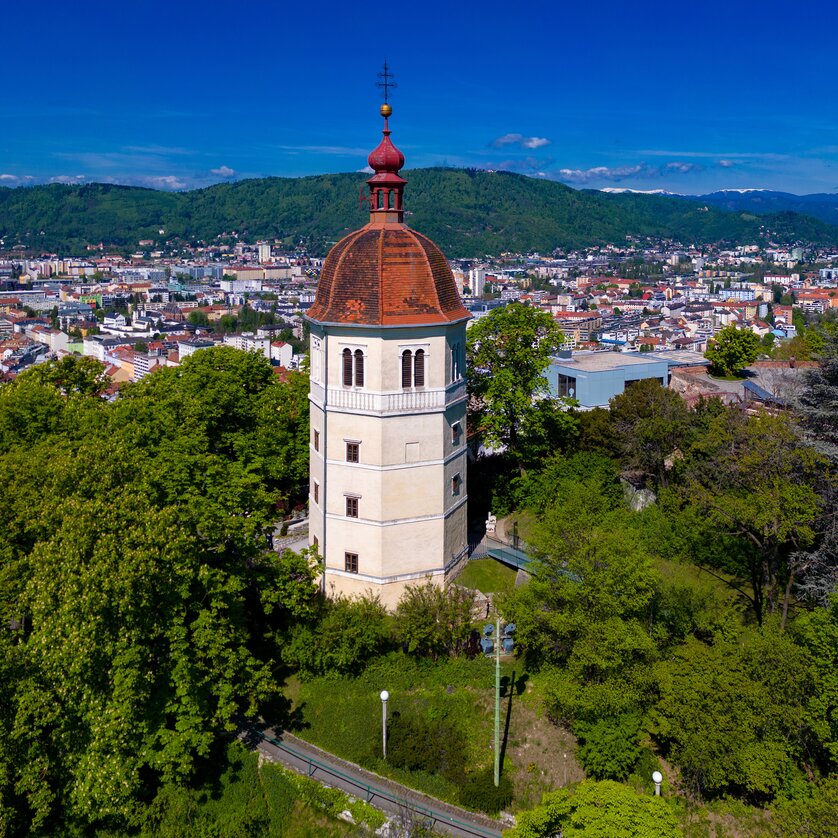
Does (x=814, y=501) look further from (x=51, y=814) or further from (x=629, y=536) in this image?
(x=51, y=814)

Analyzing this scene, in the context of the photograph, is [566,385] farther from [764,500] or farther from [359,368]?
[359,368]

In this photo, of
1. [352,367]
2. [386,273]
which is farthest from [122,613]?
[386,273]

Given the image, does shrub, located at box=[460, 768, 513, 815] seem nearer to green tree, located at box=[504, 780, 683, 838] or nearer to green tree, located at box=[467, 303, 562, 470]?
green tree, located at box=[504, 780, 683, 838]

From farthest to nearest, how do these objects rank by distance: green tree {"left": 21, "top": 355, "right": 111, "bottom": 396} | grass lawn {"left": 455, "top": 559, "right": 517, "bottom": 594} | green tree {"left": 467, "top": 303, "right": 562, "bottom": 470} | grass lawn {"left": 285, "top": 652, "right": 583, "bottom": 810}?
green tree {"left": 21, "top": 355, "right": 111, "bottom": 396} < green tree {"left": 467, "top": 303, "right": 562, "bottom": 470} < grass lawn {"left": 455, "top": 559, "right": 517, "bottom": 594} < grass lawn {"left": 285, "top": 652, "right": 583, "bottom": 810}

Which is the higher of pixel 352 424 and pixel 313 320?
pixel 313 320

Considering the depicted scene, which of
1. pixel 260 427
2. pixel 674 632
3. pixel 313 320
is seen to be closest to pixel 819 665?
pixel 674 632

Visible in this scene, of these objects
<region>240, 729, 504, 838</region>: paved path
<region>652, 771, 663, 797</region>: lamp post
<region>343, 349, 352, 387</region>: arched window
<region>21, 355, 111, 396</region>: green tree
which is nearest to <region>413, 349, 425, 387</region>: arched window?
<region>343, 349, 352, 387</region>: arched window
